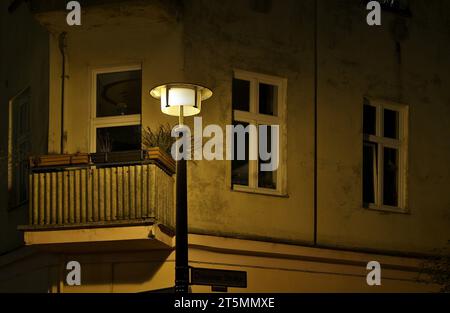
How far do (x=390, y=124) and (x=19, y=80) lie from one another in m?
6.26

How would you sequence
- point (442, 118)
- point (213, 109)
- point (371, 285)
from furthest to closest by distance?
point (442, 118)
point (371, 285)
point (213, 109)

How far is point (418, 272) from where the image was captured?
18.2 metres

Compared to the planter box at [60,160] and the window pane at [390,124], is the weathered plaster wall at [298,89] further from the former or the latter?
the planter box at [60,160]

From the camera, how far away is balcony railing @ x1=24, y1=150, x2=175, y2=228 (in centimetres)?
1508

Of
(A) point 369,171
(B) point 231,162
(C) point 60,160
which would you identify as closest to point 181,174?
(C) point 60,160

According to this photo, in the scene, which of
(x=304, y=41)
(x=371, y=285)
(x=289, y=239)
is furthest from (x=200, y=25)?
(x=371, y=285)

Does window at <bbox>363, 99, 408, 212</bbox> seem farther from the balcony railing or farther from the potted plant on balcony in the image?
the balcony railing

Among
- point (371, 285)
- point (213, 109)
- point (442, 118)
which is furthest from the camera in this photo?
point (442, 118)

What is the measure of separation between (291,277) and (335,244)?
99 cm

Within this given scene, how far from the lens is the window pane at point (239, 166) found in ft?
54.6

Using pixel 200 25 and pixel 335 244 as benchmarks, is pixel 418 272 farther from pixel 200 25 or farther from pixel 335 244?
pixel 200 25

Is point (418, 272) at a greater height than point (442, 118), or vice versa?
point (442, 118)

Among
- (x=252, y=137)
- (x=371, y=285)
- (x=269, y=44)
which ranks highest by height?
(x=269, y=44)

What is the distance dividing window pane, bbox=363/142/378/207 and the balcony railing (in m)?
3.95
